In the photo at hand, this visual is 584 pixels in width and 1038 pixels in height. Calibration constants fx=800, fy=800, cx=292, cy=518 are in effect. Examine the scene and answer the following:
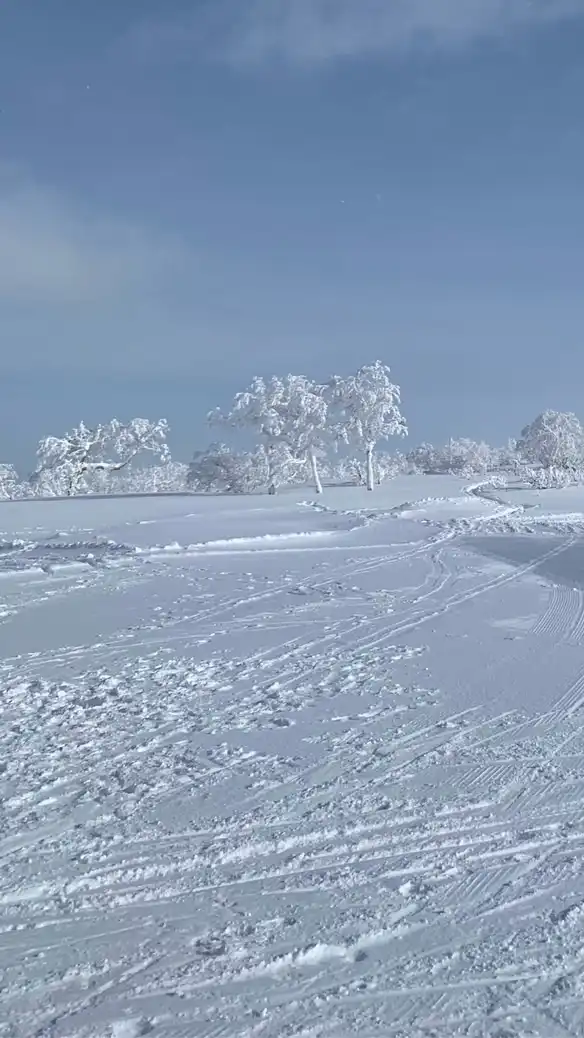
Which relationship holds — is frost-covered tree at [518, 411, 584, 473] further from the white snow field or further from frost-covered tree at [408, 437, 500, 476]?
the white snow field

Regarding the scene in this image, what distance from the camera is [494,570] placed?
17.8m

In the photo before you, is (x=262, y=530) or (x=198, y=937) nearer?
(x=198, y=937)

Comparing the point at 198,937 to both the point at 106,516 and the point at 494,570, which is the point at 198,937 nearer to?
the point at 494,570

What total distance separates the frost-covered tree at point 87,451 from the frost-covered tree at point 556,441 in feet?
135

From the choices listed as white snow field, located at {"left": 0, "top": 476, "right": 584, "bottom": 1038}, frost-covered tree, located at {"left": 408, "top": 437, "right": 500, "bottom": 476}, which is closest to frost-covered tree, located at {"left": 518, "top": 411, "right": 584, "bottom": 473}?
frost-covered tree, located at {"left": 408, "top": 437, "right": 500, "bottom": 476}

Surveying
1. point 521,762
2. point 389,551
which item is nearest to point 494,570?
point 389,551

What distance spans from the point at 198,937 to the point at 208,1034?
662 mm

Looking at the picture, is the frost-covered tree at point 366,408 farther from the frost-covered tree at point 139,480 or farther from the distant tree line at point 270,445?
the frost-covered tree at point 139,480

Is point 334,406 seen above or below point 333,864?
above

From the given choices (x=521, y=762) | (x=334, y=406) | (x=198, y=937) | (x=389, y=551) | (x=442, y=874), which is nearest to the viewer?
(x=198, y=937)

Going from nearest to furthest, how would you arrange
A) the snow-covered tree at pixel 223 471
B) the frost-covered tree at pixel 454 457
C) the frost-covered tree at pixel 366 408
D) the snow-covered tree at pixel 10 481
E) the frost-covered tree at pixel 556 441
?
1. the frost-covered tree at pixel 366 408
2. the snow-covered tree at pixel 223 471
3. the snow-covered tree at pixel 10 481
4. the frost-covered tree at pixel 556 441
5. the frost-covered tree at pixel 454 457

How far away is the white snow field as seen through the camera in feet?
11.7

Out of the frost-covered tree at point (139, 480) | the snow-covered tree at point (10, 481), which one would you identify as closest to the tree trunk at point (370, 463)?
the frost-covered tree at point (139, 480)

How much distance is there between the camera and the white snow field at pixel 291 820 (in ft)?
11.7
